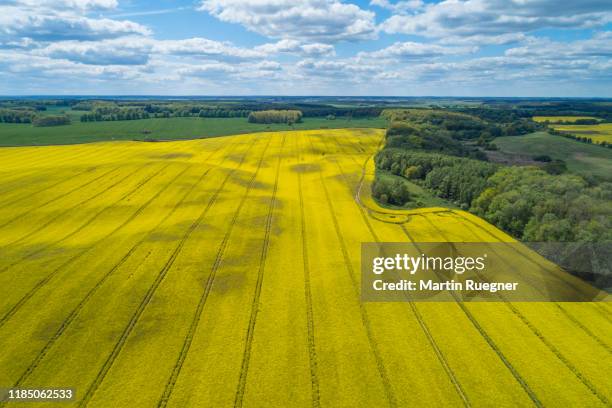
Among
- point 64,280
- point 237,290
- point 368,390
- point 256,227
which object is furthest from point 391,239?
point 64,280

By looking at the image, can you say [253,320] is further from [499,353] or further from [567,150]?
[567,150]

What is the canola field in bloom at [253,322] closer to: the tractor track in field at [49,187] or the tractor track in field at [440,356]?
the tractor track in field at [440,356]

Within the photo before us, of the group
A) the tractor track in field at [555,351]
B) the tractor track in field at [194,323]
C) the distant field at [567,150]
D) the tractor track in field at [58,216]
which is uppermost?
the distant field at [567,150]

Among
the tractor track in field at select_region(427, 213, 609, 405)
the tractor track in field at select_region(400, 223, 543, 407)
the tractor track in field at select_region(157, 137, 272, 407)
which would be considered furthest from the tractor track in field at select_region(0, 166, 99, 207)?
the tractor track in field at select_region(427, 213, 609, 405)

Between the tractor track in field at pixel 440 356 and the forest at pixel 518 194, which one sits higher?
the forest at pixel 518 194

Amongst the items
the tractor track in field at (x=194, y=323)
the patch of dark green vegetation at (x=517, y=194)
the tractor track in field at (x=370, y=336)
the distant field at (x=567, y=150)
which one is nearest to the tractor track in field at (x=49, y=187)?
the tractor track in field at (x=194, y=323)

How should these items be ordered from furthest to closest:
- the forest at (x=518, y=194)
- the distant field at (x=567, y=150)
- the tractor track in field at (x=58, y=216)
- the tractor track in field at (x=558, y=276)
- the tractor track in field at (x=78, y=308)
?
the distant field at (x=567, y=150) < the forest at (x=518, y=194) < the tractor track in field at (x=58, y=216) < the tractor track in field at (x=558, y=276) < the tractor track in field at (x=78, y=308)

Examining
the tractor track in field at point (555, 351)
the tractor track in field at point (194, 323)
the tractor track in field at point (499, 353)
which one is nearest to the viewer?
the tractor track in field at point (194, 323)
